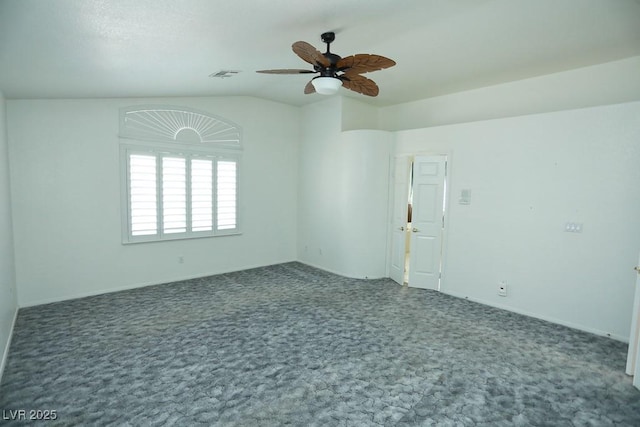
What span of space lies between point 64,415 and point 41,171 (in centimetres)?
327

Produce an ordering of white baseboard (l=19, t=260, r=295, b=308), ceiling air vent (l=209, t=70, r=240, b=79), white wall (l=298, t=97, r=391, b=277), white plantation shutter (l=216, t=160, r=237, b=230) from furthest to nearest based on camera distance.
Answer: white plantation shutter (l=216, t=160, r=237, b=230)
white wall (l=298, t=97, r=391, b=277)
white baseboard (l=19, t=260, r=295, b=308)
ceiling air vent (l=209, t=70, r=240, b=79)

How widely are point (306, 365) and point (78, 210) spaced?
3.77 m

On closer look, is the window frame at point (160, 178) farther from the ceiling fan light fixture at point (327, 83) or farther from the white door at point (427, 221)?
the ceiling fan light fixture at point (327, 83)

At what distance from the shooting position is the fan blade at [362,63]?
2612mm

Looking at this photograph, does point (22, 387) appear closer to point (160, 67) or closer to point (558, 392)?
point (160, 67)

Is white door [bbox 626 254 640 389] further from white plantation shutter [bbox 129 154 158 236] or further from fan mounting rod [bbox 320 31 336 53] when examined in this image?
white plantation shutter [bbox 129 154 158 236]

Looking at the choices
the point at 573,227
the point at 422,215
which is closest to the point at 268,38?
the point at 422,215

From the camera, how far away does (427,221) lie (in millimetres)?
5289

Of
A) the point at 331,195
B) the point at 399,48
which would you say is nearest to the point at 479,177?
the point at 399,48

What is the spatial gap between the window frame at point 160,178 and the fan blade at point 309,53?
3.42 meters

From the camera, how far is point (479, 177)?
472 cm

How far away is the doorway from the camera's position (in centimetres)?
517

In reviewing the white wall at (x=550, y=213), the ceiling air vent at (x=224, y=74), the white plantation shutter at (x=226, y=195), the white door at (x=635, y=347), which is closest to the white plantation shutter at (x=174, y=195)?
the white plantation shutter at (x=226, y=195)

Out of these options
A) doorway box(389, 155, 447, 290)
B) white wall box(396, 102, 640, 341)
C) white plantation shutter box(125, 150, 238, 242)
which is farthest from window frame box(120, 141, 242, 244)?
white wall box(396, 102, 640, 341)
